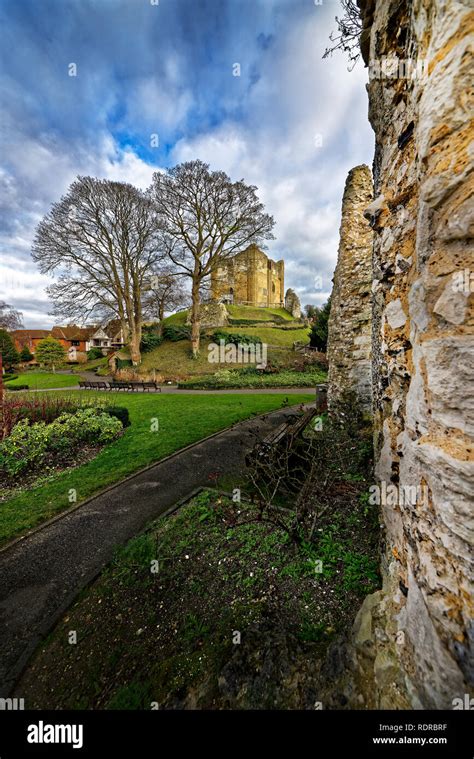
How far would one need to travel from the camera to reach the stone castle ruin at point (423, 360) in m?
1.14

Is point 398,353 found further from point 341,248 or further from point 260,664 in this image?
point 341,248

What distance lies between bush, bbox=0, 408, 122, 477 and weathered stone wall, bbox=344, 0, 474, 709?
721cm

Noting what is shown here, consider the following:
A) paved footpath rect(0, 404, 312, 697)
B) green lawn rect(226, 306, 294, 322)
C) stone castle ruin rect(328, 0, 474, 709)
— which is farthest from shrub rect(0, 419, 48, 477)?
green lawn rect(226, 306, 294, 322)

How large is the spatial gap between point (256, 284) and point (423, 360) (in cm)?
4067

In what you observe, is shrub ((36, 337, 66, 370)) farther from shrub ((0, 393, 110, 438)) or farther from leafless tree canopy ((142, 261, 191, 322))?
shrub ((0, 393, 110, 438))

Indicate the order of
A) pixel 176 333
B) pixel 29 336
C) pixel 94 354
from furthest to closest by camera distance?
1. pixel 29 336
2. pixel 94 354
3. pixel 176 333

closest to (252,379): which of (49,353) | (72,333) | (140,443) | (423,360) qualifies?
(140,443)

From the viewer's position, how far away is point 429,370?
1.33 m

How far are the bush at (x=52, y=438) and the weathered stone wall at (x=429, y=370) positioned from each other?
7.21 meters

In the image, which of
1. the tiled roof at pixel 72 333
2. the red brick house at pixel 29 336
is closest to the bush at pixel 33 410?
the tiled roof at pixel 72 333

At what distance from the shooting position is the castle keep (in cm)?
3072

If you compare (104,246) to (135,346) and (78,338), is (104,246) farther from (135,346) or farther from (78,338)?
(78,338)

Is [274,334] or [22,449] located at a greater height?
[274,334]
